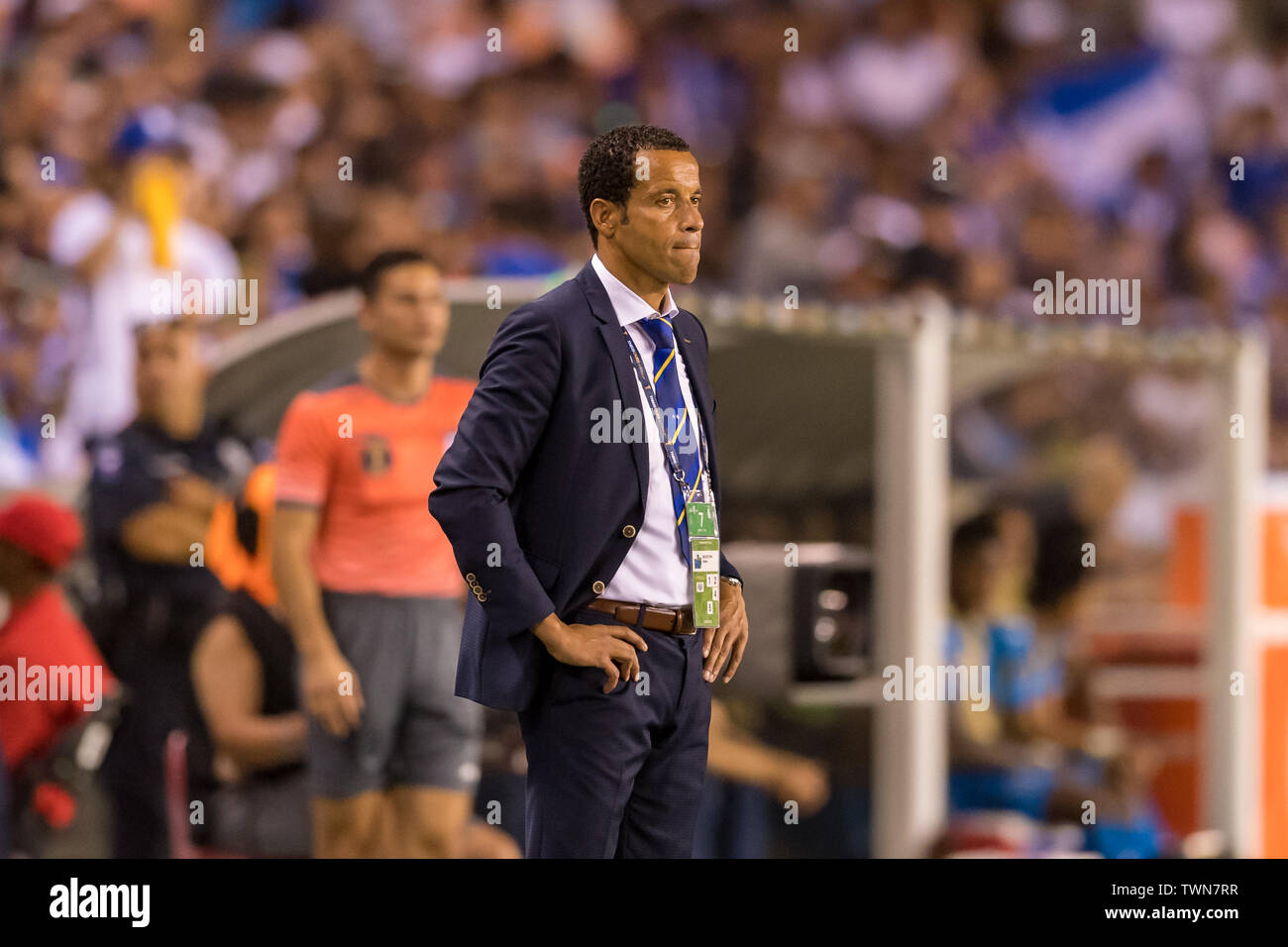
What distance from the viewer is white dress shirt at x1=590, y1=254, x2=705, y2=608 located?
2371mm

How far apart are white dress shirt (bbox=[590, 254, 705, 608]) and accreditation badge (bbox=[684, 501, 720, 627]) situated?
0.05 feet

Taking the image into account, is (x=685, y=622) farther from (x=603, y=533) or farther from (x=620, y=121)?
(x=620, y=121)

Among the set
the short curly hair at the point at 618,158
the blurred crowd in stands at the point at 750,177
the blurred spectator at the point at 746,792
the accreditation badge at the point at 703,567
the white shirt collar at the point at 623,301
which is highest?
the blurred crowd in stands at the point at 750,177

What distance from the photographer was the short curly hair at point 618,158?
2.43 meters

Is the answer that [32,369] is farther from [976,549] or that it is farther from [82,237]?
[976,549]

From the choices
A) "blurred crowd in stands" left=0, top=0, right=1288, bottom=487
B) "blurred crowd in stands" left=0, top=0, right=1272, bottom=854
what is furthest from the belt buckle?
"blurred crowd in stands" left=0, top=0, right=1288, bottom=487

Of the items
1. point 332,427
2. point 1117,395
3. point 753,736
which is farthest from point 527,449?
point 1117,395

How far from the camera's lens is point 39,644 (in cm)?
414

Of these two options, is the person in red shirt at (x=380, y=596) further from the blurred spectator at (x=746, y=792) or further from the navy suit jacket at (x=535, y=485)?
the navy suit jacket at (x=535, y=485)

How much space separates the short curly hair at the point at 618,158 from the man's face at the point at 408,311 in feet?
5.17

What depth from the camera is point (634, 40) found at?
6414 mm

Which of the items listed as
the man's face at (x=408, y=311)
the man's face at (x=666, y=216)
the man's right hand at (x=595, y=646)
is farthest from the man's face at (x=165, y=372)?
the man's right hand at (x=595, y=646)

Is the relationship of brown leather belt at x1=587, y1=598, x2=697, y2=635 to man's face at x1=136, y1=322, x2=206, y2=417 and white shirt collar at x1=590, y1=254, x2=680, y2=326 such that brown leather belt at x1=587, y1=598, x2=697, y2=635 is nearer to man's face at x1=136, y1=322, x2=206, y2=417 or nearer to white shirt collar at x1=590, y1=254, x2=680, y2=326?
white shirt collar at x1=590, y1=254, x2=680, y2=326

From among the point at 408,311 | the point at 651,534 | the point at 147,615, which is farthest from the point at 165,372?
the point at 651,534
